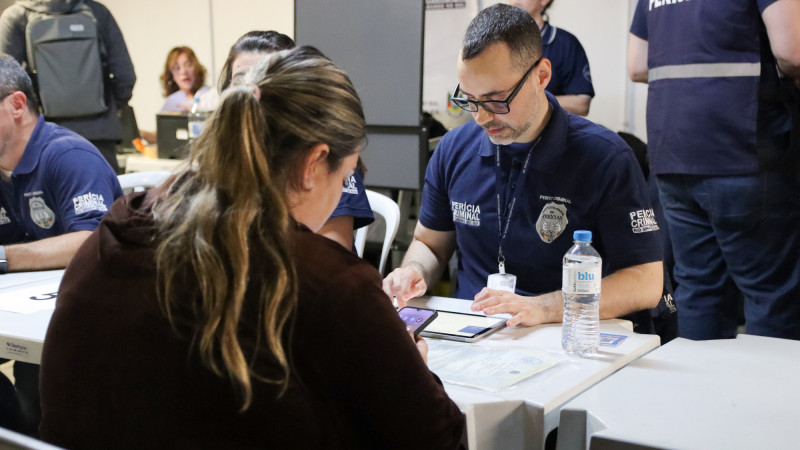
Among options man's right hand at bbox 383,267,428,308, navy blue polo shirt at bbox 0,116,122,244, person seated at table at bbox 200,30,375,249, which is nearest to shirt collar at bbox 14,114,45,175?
navy blue polo shirt at bbox 0,116,122,244

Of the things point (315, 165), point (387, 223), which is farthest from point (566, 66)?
point (315, 165)

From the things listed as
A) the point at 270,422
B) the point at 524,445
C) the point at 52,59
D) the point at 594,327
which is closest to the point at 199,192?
the point at 270,422

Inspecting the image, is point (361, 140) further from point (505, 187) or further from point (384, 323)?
point (505, 187)

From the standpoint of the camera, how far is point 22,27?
3.96 metres

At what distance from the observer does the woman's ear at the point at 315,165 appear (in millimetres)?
1057

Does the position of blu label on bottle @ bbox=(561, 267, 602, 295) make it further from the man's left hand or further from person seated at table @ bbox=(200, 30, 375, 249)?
person seated at table @ bbox=(200, 30, 375, 249)

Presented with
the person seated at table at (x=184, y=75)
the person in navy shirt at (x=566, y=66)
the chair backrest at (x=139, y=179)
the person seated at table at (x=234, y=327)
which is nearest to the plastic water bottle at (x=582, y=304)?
the person seated at table at (x=234, y=327)

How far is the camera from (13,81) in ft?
7.32

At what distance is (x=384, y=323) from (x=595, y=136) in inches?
42.3

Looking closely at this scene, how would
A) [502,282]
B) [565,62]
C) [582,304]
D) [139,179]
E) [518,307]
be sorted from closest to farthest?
[582,304] → [518,307] → [502,282] → [139,179] → [565,62]

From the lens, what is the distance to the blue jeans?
2.32 m

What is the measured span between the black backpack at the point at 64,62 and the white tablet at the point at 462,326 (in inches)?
113

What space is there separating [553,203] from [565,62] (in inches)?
79.7

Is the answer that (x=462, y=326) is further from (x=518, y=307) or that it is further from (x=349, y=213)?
(x=349, y=213)
